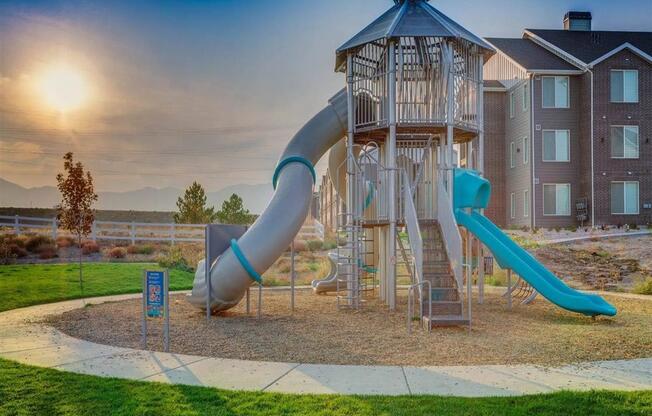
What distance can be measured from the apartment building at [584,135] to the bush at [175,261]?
16.6 meters

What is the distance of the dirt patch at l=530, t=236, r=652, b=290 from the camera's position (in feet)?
67.1

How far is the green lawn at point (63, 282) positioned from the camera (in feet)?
53.6

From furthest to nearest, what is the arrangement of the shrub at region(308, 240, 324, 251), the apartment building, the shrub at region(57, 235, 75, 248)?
the shrub at region(308, 240, 324, 251) < the apartment building < the shrub at region(57, 235, 75, 248)

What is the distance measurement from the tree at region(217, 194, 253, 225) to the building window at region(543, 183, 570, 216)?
16266 mm

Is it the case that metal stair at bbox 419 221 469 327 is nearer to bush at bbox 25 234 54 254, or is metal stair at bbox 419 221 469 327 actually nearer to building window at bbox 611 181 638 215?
building window at bbox 611 181 638 215

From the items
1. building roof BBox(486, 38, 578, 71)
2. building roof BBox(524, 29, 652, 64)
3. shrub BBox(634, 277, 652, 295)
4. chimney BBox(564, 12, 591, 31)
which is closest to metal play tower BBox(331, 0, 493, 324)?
shrub BBox(634, 277, 652, 295)

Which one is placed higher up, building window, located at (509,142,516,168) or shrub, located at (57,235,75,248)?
building window, located at (509,142,516,168)

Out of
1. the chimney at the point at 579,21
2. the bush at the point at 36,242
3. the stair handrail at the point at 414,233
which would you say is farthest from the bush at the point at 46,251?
the chimney at the point at 579,21

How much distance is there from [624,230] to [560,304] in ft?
59.4

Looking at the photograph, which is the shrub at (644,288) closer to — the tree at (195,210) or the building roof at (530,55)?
the building roof at (530,55)

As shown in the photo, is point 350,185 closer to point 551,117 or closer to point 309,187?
point 309,187

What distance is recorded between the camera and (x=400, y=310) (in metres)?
14.0

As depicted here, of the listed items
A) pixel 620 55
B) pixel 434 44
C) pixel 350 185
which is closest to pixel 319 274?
pixel 350 185

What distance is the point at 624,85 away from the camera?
3044cm
